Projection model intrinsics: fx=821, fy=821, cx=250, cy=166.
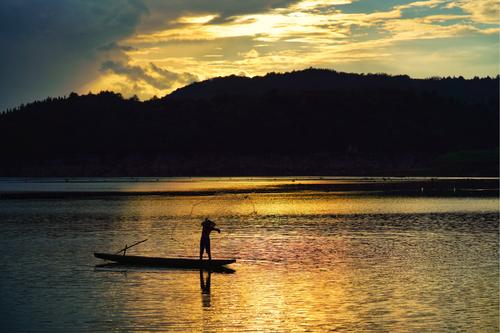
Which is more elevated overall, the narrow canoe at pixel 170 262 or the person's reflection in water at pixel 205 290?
the narrow canoe at pixel 170 262

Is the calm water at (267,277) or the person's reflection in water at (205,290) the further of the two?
the person's reflection in water at (205,290)

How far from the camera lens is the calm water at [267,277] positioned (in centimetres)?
2916

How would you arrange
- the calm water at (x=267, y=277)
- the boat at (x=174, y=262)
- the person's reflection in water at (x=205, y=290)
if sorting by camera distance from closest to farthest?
the calm water at (x=267, y=277) → the person's reflection in water at (x=205, y=290) → the boat at (x=174, y=262)

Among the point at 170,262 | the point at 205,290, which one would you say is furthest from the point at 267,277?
the point at 170,262

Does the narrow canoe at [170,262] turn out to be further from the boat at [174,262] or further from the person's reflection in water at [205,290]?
the person's reflection in water at [205,290]

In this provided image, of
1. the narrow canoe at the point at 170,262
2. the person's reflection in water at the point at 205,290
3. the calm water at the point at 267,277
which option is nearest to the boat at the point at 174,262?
the narrow canoe at the point at 170,262

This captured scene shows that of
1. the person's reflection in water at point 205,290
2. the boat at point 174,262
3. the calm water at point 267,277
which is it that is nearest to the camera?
the calm water at point 267,277

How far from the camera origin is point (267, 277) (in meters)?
38.9

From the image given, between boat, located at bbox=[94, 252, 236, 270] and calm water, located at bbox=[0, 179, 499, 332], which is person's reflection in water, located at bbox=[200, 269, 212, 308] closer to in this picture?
calm water, located at bbox=[0, 179, 499, 332]

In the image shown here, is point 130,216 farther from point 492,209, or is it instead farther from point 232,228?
point 492,209

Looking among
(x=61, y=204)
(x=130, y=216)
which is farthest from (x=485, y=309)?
(x=61, y=204)

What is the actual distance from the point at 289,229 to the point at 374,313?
37508 mm

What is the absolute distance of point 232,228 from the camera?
69.0 metres

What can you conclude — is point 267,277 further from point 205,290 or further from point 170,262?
point 170,262
